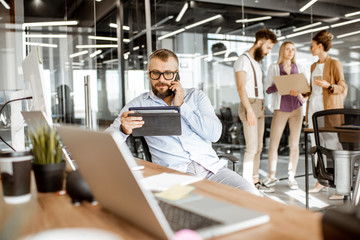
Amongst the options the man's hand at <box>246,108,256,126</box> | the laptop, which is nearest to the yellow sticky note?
the laptop

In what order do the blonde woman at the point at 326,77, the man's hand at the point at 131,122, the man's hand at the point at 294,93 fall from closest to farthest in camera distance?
the man's hand at the point at 131,122 → the blonde woman at the point at 326,77 → the man's hand at the point at 294,93

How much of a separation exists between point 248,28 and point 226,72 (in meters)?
0.71

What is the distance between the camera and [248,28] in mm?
5211

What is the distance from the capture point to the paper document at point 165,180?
1.21 meters

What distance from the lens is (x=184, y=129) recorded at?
2256 millimetres

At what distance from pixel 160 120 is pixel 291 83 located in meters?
2.85

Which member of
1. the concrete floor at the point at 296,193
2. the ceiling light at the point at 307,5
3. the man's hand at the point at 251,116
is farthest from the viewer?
the ceiling light at the point at 307,5

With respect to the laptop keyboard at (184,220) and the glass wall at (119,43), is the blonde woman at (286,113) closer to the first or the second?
the glass wall at (119,43)

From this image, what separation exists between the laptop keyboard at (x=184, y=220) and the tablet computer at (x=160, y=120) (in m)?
0.88

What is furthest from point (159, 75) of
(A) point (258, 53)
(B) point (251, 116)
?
(A) point (258, 53)

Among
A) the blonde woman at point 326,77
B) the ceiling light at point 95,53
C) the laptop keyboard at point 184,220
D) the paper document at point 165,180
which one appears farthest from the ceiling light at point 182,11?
the laptop keyboard at point 184,220

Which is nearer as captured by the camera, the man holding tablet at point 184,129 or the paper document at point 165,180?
the paper document at point 165,180

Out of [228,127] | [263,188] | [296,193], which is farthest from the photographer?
[228,127]

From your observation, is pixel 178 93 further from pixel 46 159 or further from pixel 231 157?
pixel 46 159
